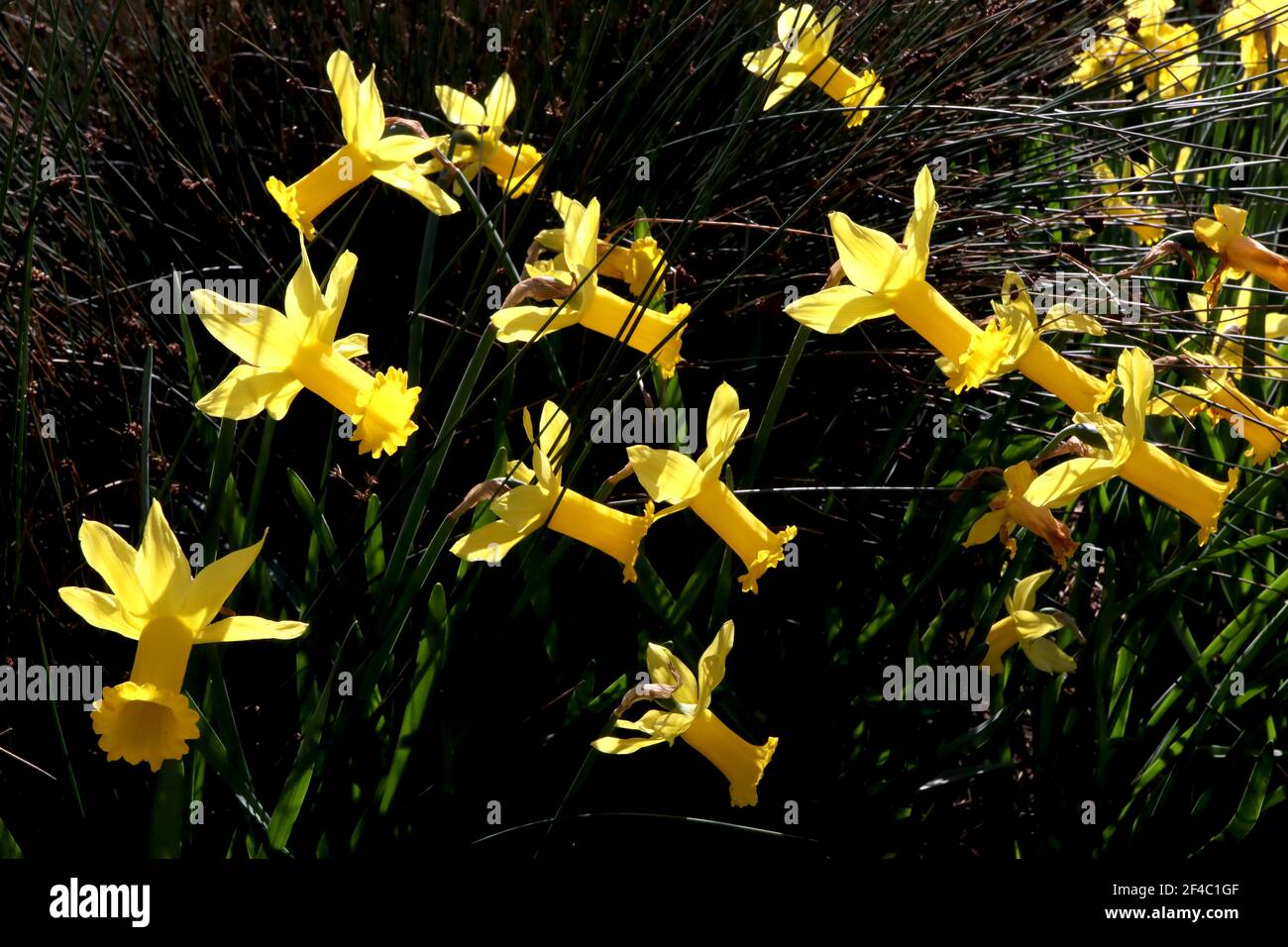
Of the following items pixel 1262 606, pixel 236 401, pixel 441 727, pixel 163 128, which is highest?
pixel 163 128

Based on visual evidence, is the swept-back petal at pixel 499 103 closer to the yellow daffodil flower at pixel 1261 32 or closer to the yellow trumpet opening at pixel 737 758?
the yellow trumpet opening at pixel 737 758

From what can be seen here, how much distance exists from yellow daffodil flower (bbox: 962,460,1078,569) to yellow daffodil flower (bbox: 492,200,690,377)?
581mm

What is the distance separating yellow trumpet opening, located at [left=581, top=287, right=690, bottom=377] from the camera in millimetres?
1785

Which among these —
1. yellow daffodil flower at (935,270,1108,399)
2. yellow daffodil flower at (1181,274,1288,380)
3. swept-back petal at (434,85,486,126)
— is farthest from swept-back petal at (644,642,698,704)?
yellow daffodil flower at (1181,274,1288,380)

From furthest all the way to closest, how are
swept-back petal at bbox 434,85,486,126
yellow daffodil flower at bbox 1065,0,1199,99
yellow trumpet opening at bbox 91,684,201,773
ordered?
yellow daffodil flower at bbox 1065,0,1199,99, swept-back petal at bbox 434,85,486,126, yellow trumpet opening at bbox 91,684,201,773

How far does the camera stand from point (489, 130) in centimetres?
222

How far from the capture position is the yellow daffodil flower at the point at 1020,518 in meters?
1.83

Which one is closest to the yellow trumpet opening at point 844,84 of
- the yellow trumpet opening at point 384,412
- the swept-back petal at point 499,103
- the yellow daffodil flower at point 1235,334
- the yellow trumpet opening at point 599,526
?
the swept-back petal at point 499,103

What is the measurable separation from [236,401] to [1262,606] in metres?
1.78

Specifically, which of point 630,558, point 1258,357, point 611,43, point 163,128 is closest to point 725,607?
point 630,558

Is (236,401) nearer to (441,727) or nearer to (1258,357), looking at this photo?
(441,727)

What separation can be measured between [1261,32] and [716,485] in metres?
2.23

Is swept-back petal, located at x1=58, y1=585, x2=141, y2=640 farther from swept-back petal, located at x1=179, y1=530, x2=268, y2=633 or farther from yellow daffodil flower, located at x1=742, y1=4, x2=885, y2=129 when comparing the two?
yellow daffodil flower, located at x1=742, y1=4, x2=885, y2=129
